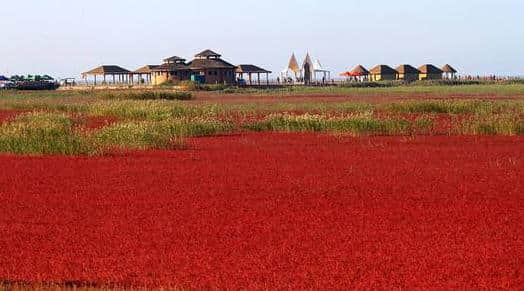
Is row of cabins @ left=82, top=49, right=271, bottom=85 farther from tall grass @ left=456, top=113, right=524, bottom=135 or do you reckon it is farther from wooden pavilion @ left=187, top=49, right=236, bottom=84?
tall grass @ left=456, top=113, right=524, bottom=135

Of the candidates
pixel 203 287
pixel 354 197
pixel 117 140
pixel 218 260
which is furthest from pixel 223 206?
pixel 117 140

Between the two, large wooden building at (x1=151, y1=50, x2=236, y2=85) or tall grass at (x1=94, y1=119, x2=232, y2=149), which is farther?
large wooden building at (x1=151, y1=50, x2=236, y2=85)

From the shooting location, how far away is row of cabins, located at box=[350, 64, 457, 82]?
108312 millimetres

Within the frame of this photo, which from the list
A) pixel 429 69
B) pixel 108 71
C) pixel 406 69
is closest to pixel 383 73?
pixel 406 69

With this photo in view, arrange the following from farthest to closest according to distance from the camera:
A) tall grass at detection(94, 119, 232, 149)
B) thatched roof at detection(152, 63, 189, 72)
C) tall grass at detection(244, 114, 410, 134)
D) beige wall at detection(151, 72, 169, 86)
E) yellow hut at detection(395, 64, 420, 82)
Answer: yellow hut at detection(395, 64, 420, 82) → beige wall at detection(151, 72, 169, 86) → thatched roof at detection(152, 63, 189, 72) → tall grass at detection(244, 114, 410, 134) → tall grass at detection(94, 119, 232, 149)

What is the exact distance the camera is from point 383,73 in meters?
108

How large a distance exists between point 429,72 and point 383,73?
6.53m

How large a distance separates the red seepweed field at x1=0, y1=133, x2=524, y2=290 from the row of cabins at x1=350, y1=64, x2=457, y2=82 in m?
87.9

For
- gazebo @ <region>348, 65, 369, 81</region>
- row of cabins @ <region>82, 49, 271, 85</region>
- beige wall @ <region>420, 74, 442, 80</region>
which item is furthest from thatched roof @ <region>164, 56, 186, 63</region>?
beige wall @ <region>420, 74, 442, 80</region>

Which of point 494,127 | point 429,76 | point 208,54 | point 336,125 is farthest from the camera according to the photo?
point 429,76

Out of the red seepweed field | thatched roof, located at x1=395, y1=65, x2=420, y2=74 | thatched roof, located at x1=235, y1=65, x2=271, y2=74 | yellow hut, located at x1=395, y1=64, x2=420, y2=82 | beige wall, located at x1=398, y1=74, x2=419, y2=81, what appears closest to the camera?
the red seepweed field

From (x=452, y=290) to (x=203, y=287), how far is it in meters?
2.32

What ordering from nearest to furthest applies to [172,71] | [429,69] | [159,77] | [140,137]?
[140,137], [172,71], [159,77], [429,69]

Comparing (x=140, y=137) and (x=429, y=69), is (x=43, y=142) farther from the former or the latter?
(x=429, y=69)
